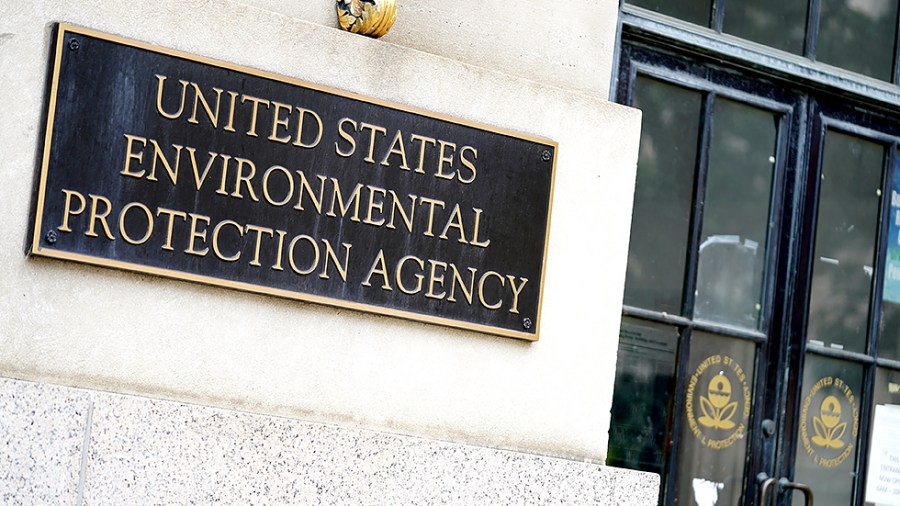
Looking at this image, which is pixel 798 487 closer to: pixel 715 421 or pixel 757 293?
pixel 715 421

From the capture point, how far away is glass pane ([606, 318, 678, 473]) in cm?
563

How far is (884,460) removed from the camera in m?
6.25

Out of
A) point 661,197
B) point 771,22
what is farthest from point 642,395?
point 771,22

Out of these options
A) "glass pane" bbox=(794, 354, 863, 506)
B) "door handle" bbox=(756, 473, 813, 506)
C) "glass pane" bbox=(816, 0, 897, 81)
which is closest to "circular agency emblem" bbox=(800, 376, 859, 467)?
"glass pane" bbox=(794, 354, 863, 506)

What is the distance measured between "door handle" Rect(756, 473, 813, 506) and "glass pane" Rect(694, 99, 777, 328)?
2.14 feet

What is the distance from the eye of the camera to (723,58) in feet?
19.5

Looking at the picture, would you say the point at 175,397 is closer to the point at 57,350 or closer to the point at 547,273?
the point at 57,350

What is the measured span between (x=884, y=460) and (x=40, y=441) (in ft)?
12.7

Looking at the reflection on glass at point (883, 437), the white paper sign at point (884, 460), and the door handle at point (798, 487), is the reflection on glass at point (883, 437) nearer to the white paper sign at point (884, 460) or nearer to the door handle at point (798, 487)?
the white paper sign at point (884, 460)

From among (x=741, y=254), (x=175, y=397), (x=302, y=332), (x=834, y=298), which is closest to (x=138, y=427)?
(x=175, y=397)

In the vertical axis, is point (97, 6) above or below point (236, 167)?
above

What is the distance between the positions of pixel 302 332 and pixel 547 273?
0.94m

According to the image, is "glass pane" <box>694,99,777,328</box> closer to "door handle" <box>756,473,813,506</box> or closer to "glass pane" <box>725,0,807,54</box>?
"glass pane" <box>725,0,807,54</box>

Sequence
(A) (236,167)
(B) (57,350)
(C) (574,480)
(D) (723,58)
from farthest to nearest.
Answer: (D) (723,58) → (C) (574,480) → (A) (236,167) → (B) (57,350)
